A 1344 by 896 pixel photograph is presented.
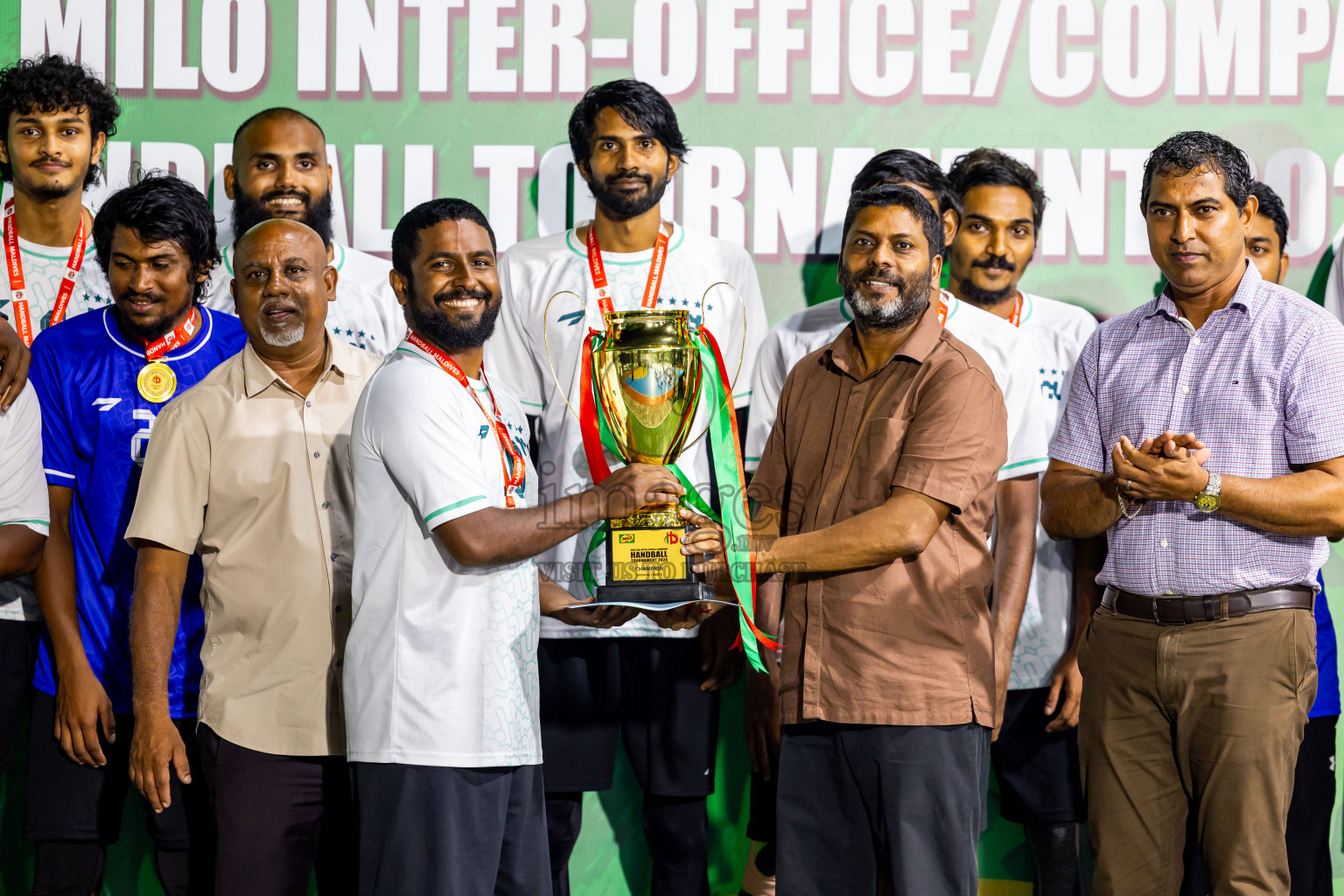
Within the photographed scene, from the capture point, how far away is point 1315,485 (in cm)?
265

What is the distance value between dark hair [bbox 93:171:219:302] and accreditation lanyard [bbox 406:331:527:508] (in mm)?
920

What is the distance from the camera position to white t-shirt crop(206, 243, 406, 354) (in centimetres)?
367

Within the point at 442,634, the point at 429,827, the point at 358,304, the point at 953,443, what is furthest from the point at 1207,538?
the point at 358,304

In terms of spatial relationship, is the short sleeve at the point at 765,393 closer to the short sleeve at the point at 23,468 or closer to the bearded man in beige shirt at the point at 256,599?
the bearded man in beige shirt at the point at 256,599

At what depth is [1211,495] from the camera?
8.64ft

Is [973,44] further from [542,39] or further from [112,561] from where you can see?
[112,561]

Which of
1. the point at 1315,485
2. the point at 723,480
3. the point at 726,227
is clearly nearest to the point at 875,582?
the point at 723,480

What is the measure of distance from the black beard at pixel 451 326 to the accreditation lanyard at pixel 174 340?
0.86 meters

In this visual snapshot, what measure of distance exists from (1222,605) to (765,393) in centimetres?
145

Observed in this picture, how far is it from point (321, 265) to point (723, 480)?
1.12 meters

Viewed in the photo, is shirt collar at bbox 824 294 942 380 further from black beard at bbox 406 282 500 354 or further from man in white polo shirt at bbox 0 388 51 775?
man in white polo shirt at bbox 0 388 51 775

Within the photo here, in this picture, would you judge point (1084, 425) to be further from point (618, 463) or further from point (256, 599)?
point (256, 599)

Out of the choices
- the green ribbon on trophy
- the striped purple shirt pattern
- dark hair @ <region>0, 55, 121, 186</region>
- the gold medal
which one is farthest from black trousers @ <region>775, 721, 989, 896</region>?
dark hair @ <region>0, 55, 121, 186</region>

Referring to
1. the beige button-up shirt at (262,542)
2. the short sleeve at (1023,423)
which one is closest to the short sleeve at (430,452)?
the beige button-up shirt at (262,542)
